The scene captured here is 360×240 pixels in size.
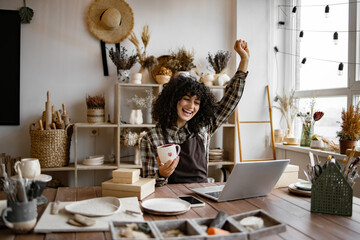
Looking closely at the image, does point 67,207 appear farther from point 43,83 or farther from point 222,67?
point 222,67

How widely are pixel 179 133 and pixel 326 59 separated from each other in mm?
2196

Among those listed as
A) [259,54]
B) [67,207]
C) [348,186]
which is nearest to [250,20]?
[259,54]

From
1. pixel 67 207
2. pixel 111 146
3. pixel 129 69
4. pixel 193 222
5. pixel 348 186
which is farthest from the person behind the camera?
pixel 111 146

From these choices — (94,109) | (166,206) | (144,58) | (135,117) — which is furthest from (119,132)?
(166,206)

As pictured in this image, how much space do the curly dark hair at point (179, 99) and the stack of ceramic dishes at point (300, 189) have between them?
2.50 ft

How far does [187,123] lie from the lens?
2277mm

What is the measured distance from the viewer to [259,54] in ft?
13.3

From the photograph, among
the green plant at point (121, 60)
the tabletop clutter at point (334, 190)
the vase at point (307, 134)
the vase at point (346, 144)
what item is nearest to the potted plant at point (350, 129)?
the vase at point (346, 144)

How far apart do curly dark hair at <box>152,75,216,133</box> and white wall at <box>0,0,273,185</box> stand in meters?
1.55

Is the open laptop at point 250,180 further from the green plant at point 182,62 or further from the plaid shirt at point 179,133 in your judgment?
the green plant at point 182,62

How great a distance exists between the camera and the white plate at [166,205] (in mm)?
1309

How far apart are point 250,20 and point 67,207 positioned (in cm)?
342

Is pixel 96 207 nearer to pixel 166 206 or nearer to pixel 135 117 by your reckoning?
pixel 166 206

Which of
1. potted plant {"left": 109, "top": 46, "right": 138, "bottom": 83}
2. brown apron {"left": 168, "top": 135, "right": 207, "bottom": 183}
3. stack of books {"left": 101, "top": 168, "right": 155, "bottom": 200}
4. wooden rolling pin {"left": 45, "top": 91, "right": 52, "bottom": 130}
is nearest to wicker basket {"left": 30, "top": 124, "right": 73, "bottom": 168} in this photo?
wooden rolling pin {"left": 45, "top": 91, "right": 52, "bottom": 130}
